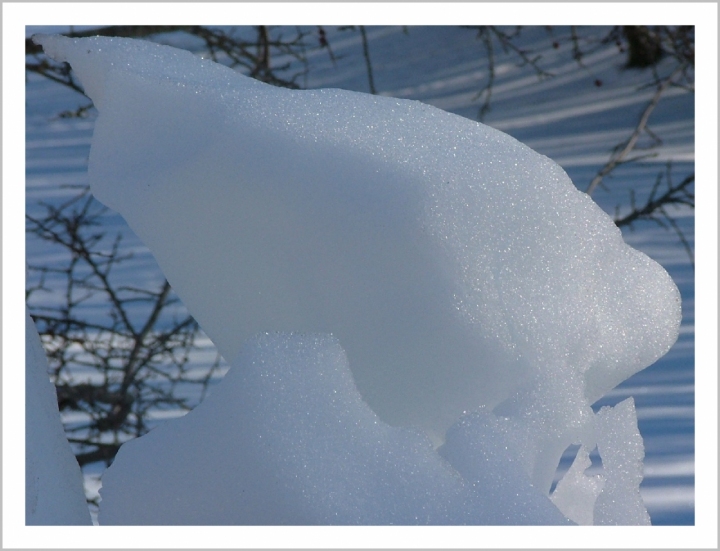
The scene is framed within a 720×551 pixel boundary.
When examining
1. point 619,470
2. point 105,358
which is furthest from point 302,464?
point 105,358

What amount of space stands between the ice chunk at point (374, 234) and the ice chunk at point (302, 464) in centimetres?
11

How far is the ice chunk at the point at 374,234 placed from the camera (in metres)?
0.77

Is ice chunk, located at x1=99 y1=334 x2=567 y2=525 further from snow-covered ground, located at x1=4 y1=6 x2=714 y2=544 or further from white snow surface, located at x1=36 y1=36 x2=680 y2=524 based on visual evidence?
snow-covered ground, located at x1=4 y1=6 x2=714 y2=544

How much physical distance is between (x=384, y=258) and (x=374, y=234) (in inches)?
0.9

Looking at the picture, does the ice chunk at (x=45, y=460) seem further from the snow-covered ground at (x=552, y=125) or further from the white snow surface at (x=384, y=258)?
the snow-covered ground at (x=552, y=125)

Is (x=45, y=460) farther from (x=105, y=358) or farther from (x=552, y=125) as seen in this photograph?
(x=552, y=125)

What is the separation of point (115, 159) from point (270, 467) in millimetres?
359

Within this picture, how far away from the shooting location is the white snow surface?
0.75m

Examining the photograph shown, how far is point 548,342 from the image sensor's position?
79 centimetres

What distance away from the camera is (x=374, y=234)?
762mm

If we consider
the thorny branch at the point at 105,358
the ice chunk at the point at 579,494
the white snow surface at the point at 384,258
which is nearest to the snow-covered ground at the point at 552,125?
the thorny branch at the point at 105,358

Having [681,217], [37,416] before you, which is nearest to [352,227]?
[37,416]

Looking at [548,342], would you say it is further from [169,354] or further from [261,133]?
[169,354]

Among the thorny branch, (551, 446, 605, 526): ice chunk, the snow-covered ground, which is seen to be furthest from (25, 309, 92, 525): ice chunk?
the snow-covered ground
